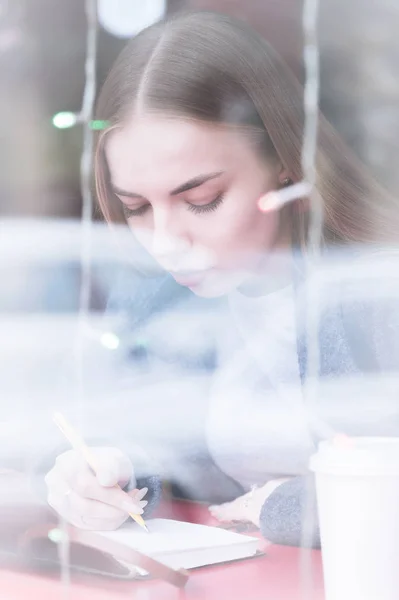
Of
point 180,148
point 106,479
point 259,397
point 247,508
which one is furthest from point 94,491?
point 180,148

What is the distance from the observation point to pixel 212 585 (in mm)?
562

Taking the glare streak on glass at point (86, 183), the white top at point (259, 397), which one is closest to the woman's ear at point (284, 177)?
the white top at point (259, 397)

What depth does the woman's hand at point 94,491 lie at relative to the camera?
69cm

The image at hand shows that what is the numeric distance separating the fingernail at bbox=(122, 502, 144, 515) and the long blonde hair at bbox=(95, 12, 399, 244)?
0.35 metres

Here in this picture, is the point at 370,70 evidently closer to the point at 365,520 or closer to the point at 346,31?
the point at 346,31

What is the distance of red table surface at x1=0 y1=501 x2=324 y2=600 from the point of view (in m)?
0.55

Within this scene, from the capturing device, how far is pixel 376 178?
31.7 inches

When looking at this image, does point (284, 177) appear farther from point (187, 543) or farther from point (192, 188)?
point (187, 543)

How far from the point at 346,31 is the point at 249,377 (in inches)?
16.5

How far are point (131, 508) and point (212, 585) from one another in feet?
0.52

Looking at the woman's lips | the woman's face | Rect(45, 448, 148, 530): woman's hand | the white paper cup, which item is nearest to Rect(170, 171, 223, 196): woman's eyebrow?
the woman's face

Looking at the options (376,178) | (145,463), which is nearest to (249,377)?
(145,463)

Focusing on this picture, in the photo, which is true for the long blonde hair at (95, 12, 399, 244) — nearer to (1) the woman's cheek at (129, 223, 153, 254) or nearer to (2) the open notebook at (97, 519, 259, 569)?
(1) the woman's cheek at (129, 223, 153, 254)

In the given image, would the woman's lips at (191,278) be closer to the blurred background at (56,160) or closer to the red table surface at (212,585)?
the blurred background at (56,160)
